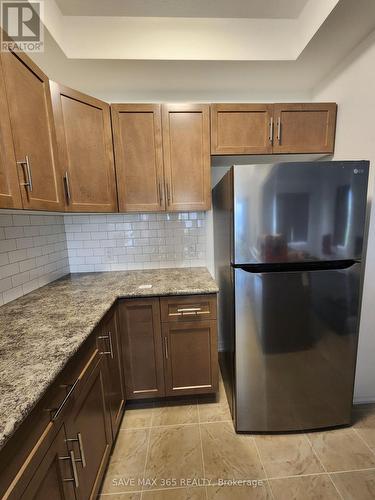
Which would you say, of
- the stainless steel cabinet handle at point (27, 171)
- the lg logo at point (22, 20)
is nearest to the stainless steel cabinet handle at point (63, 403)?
the stainless steel cabinet handle at point (27, 171)

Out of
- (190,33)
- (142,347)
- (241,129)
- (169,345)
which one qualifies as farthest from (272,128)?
(142,347)

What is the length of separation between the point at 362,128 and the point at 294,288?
1.15 metres

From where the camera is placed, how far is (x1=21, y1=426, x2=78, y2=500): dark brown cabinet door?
623 millimetres

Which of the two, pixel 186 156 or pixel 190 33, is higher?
pixel 190 33

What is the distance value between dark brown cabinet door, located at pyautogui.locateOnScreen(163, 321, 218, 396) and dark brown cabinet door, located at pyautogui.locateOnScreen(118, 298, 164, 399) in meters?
0.07

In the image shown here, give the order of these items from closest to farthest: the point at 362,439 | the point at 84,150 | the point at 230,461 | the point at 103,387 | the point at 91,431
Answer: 1. the point at 91,431
2. the point at 103,387
3. the point at 230,461
4. the point at 362,439
5. the point at 84,150

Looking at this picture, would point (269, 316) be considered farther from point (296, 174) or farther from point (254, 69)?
point (254, 69)

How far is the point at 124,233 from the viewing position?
6.73 feet

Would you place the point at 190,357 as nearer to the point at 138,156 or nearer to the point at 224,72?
the point at 138,156

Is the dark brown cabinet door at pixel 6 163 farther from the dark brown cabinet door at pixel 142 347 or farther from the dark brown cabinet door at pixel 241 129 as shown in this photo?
the dark brown cabinet door at pixel 241 129

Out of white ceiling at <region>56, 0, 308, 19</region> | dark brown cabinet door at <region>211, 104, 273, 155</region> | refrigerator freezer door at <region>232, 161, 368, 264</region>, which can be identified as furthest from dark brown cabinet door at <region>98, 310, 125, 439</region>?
white ceiling at <region>56, 0, 308, 19</region>

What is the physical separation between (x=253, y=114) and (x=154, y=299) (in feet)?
5.09

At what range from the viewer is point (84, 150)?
1513 mm

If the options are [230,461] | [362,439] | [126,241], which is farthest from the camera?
[126,241]
